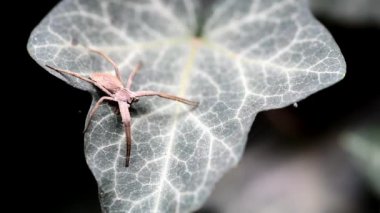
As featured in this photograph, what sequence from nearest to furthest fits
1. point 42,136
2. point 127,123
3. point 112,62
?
point 127,123, point 112,62, point 42,136

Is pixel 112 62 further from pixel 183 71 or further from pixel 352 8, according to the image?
pixel 352 8

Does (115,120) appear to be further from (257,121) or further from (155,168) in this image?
(257,121)

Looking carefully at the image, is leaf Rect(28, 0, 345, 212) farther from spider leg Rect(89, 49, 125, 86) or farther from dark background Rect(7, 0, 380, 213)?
dark background Rect(7, 0, 380, 213)

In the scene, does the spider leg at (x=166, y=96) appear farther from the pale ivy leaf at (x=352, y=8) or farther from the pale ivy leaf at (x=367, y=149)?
the pale ivy leaf at (x=367, y=149)

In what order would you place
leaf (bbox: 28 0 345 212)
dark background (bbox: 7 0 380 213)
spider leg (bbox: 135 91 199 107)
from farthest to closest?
dark background (bbox: 7 0 380 213) → spider leg (bbox: 135 91 199 107) → leaf (bbox: 28 0 345 212)

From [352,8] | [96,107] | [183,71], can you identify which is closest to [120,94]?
[96,107]

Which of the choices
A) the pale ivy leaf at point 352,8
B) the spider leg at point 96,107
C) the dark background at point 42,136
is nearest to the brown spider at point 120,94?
the spider leg at point 96,107

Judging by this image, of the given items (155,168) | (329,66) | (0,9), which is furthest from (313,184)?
(0,9)

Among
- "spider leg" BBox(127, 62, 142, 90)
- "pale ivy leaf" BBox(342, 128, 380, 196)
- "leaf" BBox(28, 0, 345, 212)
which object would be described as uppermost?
"spider leg" BBox(127, 62, 142, 90)

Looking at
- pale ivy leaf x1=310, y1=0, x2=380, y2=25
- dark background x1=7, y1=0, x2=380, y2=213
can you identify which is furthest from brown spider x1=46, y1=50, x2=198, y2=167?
pale ivy leaf x1=310, y1=0, x2=380, y2=25
